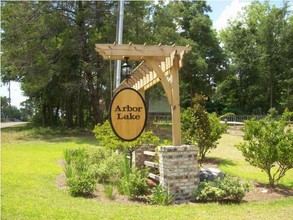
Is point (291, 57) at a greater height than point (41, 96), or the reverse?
point (291, 57)

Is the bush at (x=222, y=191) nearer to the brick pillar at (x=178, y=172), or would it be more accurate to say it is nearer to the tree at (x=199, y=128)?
the brick pillar at (x=178, y=172)

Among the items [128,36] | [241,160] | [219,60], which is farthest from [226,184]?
[219,60]

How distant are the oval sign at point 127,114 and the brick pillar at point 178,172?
2.38 metres

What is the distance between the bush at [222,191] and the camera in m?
7.66

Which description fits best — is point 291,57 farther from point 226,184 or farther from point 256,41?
point 226,184

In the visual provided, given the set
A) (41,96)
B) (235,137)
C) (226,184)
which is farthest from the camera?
(41,96)

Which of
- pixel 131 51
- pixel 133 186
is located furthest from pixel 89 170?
pixel 131 51

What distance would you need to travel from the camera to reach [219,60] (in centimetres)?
3503

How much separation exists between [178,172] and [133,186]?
40.7 inches

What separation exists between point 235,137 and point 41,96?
15193 millimetres

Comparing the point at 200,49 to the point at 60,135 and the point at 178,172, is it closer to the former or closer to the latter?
the point at 60,135

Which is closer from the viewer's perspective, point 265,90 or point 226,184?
point 226,184

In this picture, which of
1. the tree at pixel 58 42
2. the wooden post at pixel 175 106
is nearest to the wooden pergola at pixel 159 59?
the wooden post at pixel 175 106

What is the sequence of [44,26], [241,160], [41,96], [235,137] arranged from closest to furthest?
1. [241,160]
2. [235,137]
3. [44,26]
4. [41,96]
